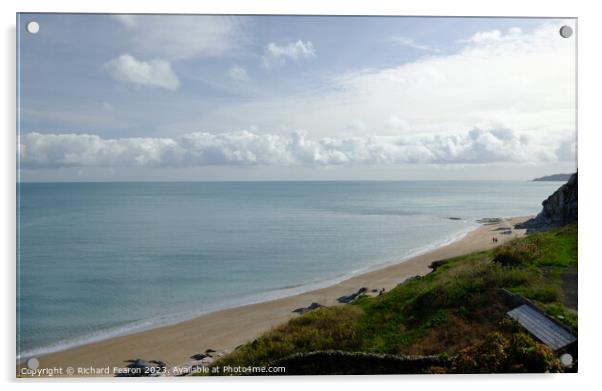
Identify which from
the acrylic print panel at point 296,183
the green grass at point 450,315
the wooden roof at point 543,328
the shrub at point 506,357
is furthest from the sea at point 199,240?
the shrub at point 506,357

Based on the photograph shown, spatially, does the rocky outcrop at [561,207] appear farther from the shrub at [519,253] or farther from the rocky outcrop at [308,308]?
the rocky outcrop at [308,308]

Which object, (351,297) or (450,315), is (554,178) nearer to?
(450,315)

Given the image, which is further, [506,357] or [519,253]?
[519,253]

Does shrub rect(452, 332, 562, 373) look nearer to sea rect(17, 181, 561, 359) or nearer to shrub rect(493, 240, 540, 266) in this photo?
shrub rect(493, 240, 540, 266)

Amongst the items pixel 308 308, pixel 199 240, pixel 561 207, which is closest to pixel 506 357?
pixel 561 207

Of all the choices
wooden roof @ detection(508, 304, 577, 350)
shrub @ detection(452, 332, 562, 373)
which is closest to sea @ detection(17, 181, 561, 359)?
wooden roof @ detection(508, 304, 577, 350)
